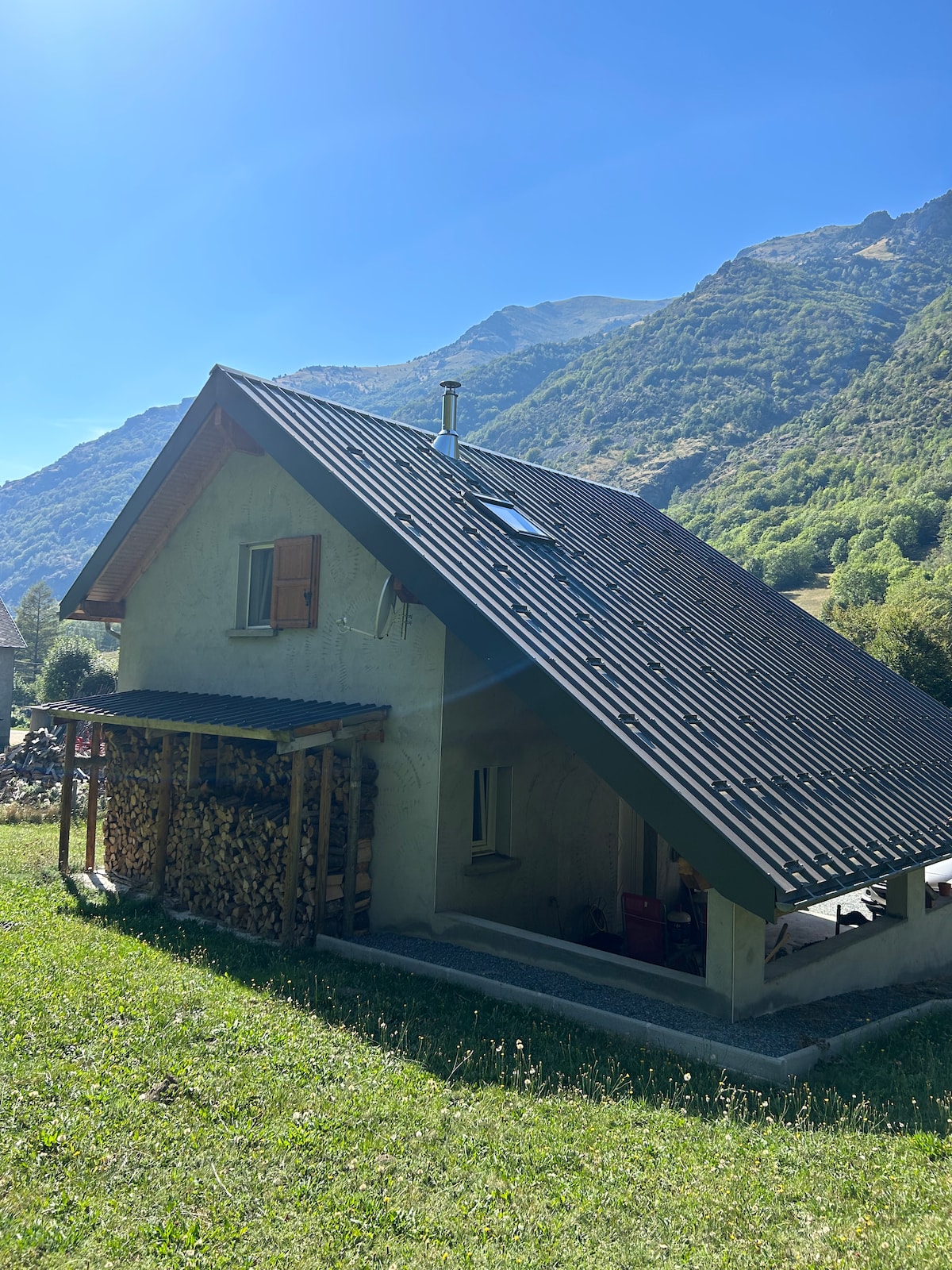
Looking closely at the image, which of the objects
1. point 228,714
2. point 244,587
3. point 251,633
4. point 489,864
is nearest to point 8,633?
point 244,587

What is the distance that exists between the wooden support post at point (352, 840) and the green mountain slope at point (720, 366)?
93245mm

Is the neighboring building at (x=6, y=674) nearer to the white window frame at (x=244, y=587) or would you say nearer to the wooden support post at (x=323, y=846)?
the white window frame at (x=244, y=587)

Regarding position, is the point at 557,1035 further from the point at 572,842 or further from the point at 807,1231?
the point at 572,842

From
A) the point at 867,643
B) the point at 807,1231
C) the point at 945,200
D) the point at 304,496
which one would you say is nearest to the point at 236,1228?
the point at 807,1231

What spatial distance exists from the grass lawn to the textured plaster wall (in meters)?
1.93

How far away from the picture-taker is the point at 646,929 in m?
9.04

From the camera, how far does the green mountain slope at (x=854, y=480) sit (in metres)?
71.7

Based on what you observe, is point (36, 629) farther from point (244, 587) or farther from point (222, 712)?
point (222, 712)

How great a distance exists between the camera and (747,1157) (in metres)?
5.07

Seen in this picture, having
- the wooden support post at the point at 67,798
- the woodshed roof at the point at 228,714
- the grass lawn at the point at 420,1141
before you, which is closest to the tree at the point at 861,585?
the woodshed roof at the point at 228,714

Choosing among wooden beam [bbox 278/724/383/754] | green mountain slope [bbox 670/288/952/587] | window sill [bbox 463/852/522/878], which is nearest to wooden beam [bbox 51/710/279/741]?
wooden beam [bbox 278/724/383/754]

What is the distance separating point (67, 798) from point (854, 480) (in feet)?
276

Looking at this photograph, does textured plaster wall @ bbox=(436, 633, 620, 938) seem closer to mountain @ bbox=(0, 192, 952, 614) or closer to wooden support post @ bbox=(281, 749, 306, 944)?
wooden support post @ bbox=(281, 749, 306, 944)

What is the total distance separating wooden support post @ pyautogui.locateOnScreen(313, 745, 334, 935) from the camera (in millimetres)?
9312
